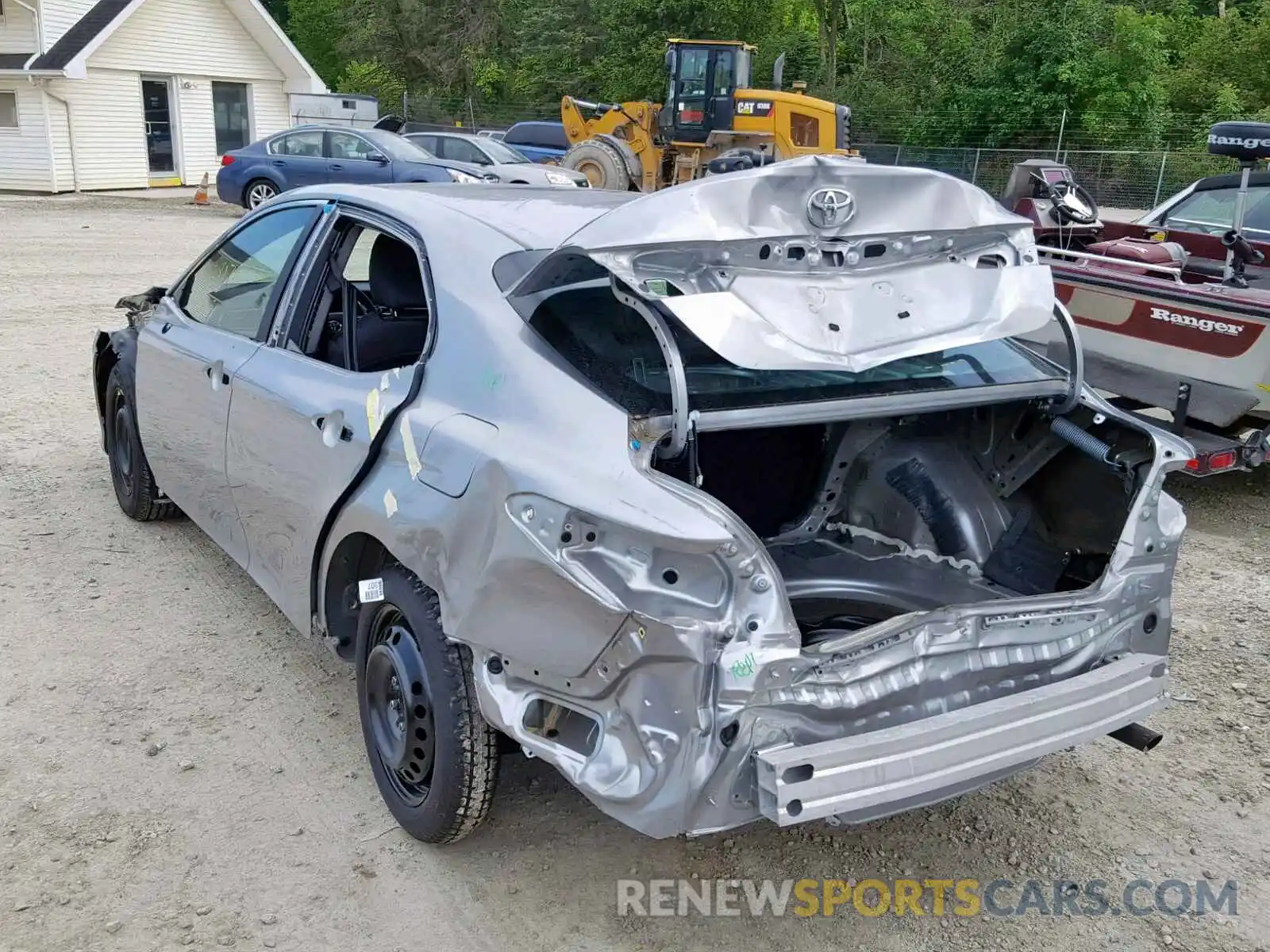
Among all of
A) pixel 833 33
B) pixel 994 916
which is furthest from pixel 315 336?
pixel 833 33

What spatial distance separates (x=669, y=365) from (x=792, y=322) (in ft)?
1.11

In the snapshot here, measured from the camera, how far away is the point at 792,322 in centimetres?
276

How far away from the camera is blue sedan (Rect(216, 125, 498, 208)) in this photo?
1812 centimetres

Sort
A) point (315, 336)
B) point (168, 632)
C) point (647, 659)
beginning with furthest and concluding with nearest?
point (168, 632), point (315, 336), point (647, 659)

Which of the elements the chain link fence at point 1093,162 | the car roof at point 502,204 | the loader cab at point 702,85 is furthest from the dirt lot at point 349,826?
the chain link fence at point 1093,162

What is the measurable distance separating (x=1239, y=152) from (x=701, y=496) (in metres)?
5.42

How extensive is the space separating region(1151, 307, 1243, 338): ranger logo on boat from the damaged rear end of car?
2907 mm

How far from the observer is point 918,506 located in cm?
375

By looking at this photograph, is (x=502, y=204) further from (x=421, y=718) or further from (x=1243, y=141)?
(x=1243, y=141)

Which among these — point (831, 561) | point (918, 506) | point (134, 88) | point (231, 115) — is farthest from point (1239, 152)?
point (231, 115)

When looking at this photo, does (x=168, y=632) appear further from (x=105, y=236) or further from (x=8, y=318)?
(x=105, y=236)

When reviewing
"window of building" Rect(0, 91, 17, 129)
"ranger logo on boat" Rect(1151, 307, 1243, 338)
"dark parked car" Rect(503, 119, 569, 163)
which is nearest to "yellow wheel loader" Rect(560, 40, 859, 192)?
"dark parked car" Rect(503, 119, 569, 163)

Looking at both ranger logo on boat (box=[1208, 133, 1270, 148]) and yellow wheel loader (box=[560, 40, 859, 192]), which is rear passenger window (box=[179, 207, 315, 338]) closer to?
ranger logo on boat (box=[1208, 133, 1270, 148])

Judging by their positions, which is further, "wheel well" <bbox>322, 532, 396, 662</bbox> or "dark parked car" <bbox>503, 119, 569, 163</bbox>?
"dark parked car" <bbox>503, 119, 569, 163</bbox>
